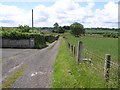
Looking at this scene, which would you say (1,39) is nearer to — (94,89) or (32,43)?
(32,43)

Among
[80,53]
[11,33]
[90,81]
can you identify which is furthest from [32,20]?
[90,81]

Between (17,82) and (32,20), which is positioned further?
(32,20)

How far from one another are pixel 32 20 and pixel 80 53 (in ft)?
184

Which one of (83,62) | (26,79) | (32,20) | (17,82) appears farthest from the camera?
(32,20)

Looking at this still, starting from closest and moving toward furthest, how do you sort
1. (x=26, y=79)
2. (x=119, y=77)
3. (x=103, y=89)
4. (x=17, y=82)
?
1. (x=103, y=89)
2. (x=119, y=77)
3. (x=17, y=82)
4. (x=26, y=79)

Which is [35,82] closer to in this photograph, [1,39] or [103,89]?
[103,89]

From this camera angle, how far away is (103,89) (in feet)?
26.8

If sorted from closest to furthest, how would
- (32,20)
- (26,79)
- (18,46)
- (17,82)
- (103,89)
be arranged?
(103,89)
(17,82)
(26,79)
(18,46)
(32,20)

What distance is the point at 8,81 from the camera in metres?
12.5

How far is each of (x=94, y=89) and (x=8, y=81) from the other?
196 inches

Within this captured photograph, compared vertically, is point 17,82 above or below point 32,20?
below

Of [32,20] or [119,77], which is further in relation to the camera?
[32,20]

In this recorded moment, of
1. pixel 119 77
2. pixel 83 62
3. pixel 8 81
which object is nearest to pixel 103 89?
pixel 119 77

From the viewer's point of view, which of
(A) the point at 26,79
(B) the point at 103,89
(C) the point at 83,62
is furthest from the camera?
(C) the point at 83,62
